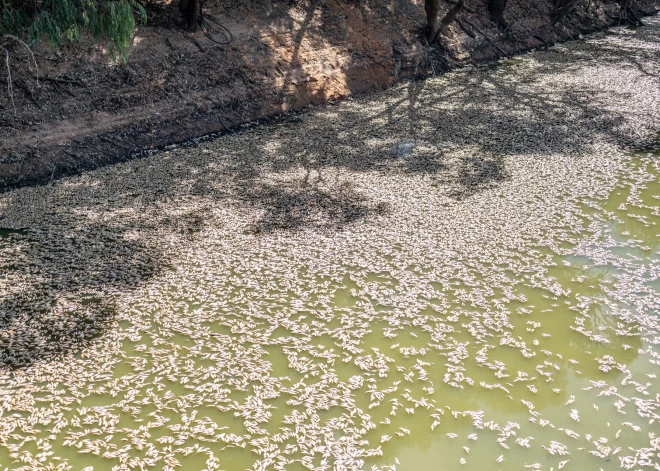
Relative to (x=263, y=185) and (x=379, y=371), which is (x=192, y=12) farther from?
(x=379, y=371)

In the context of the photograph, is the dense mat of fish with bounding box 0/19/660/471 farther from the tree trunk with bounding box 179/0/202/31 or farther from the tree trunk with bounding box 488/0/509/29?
the tree trunk with bounding box 488/0/509/29

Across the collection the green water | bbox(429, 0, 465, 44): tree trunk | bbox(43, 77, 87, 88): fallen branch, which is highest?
bbox(429, 0, 465, 44): tree trunk

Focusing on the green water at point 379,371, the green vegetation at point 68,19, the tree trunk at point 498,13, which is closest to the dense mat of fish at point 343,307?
the green water at point 379,371

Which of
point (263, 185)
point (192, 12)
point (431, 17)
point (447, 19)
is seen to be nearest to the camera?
point (263, 185)

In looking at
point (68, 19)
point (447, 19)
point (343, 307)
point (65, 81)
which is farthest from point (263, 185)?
point (447, 19)

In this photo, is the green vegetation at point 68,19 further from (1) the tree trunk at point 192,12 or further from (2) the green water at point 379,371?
(2) the green water at point 379,371

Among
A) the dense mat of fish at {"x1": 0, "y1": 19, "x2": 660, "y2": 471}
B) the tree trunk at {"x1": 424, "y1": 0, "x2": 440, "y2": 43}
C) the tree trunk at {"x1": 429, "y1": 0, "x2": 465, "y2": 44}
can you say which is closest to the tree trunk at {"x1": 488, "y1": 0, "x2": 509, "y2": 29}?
the tree trunk at {"x1": 429, "y1": 0, "x2": 465, "y2": 44}
